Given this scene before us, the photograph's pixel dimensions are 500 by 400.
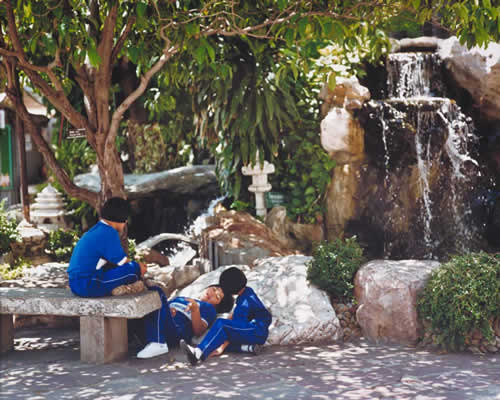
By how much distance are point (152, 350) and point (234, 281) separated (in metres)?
1.00

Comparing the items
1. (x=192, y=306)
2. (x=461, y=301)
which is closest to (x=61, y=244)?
(x=192, y=306)

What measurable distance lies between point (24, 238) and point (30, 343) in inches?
127

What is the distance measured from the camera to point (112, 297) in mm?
5359

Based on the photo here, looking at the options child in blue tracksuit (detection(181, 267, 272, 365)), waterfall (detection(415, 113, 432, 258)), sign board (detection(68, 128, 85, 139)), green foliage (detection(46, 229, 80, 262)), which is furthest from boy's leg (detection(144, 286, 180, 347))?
waterfall (detection(415, 113, 432, 258))

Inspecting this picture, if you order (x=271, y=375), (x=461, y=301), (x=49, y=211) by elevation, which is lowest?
(x=271, y=375)

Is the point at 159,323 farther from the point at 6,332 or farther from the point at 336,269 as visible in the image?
the point at 336,269

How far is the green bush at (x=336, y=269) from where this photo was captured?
648 cm

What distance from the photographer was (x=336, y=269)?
6.50m

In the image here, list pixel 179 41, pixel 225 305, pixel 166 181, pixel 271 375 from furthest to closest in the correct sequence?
pixel 166 181
pixel 225 305
pixel 179 41
pixel 271 375

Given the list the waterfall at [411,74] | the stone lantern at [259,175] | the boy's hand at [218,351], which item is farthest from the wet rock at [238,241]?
the waterfall at [411,74]

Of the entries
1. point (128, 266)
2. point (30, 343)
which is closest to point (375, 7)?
point (128, 266)

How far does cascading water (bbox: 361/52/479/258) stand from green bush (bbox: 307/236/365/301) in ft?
11.5

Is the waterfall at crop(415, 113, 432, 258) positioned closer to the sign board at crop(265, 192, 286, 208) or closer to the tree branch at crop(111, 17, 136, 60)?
the sign board at crop(265, 192, 286, 208)

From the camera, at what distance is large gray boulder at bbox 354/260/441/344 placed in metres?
5.90
